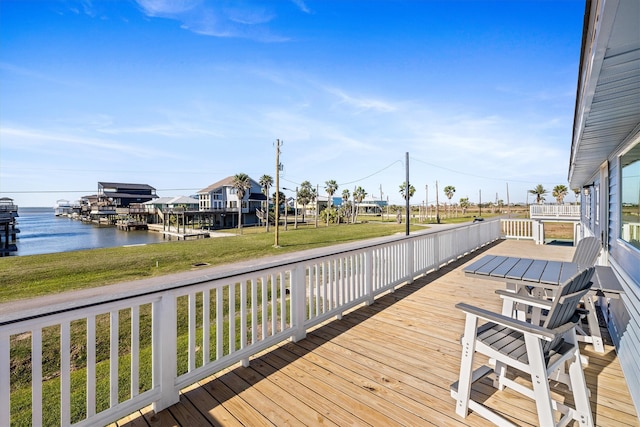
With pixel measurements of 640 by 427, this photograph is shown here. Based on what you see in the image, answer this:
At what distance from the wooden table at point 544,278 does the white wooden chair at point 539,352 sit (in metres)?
0.56

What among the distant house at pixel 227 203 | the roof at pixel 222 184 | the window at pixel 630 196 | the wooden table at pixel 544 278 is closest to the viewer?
→ the wooden table at pixel 544 278

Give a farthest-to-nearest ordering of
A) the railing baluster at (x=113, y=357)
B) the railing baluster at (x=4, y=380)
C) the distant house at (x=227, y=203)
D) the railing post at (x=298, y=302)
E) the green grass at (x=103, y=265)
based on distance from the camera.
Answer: the distant house at (x=227, y=203) → the green grass at (x=103, y=265) → the railing post at (x=298, y=302) → the railing baluster at (x=113, y=357) → the railing baluster at (x=4, y=380)

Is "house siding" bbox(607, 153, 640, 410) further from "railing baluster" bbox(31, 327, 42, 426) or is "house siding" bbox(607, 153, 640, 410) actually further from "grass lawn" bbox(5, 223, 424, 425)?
"grass lawn" bbox(5, 223, 424, 425)

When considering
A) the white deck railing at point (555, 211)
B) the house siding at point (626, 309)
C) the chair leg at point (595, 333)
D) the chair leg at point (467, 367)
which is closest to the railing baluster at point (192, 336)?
the chair leg at point (467, 367)

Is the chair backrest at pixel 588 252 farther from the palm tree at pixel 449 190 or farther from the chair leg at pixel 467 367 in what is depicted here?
the palm tree at pixel 449 190

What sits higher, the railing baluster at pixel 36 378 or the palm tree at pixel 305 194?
the palm tree at pixel 305 194

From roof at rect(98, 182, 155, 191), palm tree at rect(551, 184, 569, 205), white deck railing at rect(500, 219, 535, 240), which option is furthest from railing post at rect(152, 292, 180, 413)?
roof at rect(98, 182, 155, 191)

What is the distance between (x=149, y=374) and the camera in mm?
4031

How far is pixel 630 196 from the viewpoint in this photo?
2.87m

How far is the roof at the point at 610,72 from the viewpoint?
40.8 inches

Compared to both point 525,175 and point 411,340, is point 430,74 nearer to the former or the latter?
point 411,340

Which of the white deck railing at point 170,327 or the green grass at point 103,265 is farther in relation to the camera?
the green grass at point 103,265

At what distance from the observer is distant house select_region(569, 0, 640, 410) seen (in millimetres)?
1156

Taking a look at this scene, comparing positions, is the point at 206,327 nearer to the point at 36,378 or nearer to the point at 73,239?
the point at 36,378
